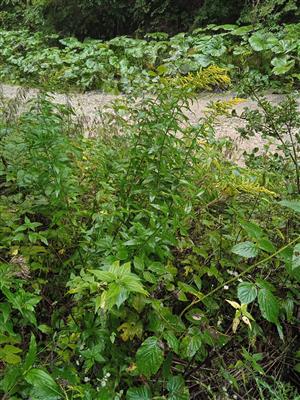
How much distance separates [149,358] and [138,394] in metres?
0.16

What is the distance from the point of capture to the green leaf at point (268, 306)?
1.56 metres

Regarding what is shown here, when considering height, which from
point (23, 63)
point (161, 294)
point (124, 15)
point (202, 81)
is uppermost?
point (202, 81)

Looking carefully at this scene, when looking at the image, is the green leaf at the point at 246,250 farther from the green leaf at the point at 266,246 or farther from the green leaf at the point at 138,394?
the green leaf at the point at 138,394

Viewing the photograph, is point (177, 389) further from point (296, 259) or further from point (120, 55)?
point (120, 55)

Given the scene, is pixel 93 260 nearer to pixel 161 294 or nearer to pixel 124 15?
pixel 161 294

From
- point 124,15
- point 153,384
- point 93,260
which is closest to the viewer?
point 153,384

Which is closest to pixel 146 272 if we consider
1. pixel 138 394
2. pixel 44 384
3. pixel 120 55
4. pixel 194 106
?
pixel 138 394

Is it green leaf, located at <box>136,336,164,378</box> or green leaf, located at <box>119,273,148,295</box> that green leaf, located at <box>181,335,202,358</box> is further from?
green leaf, located at <box>119,273,148,295</box>

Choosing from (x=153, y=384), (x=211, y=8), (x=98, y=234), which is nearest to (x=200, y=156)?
→ (x=98, y=234)

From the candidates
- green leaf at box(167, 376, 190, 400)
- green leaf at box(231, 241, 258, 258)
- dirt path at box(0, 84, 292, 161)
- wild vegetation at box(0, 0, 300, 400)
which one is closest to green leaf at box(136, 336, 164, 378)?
wild vegetation at box(0, 0, 300, 400)

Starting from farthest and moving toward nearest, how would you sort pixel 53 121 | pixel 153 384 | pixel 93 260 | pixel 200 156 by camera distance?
pixel 200 156 < pixel 53 121 < pixel 93 260 < pixel 153 384

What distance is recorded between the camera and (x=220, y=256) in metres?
2.11

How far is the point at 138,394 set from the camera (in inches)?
63.9

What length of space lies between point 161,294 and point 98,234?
388 millimetres
